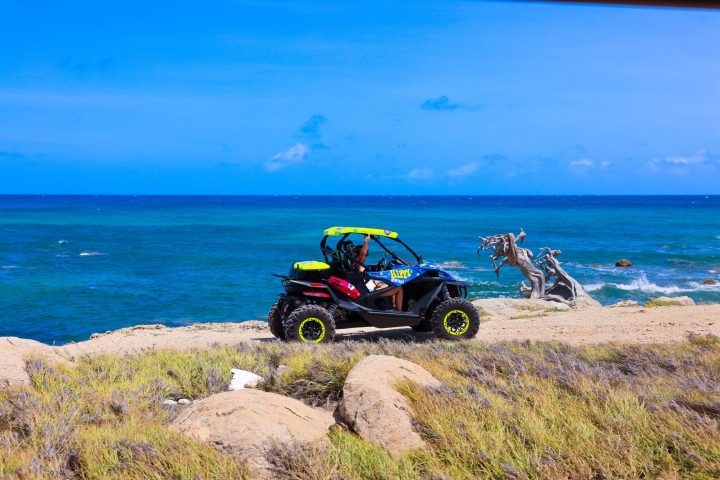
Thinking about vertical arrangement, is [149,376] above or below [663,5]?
below

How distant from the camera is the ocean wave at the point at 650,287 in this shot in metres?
29.0

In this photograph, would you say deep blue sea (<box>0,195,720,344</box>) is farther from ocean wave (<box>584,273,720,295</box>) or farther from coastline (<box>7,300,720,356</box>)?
coastline (<box>7,300,720,356</box>)

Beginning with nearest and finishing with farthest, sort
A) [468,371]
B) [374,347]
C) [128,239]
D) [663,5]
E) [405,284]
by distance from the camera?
[663,5] → [468,371] → [374,347] → [405,284] → [128,239]

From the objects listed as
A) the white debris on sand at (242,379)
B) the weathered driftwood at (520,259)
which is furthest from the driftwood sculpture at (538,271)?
the white debris on sand at (242,379)

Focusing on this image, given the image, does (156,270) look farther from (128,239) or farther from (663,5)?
(663,5)

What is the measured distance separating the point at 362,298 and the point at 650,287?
855 inches

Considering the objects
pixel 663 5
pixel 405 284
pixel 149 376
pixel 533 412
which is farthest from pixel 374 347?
pixel 663 5

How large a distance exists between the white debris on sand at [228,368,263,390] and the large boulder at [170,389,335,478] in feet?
6.02

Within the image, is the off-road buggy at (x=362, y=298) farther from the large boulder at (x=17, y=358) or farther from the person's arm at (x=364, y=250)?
the large boulder at (x=17, y=358)

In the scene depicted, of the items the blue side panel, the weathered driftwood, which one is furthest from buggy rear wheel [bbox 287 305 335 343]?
the weathered driftwood

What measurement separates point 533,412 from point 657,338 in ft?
23.3

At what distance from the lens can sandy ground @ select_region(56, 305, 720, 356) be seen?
42.4ft

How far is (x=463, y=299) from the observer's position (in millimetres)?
12531

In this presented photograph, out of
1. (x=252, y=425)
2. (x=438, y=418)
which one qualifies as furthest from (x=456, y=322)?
(x=252, y=425)
